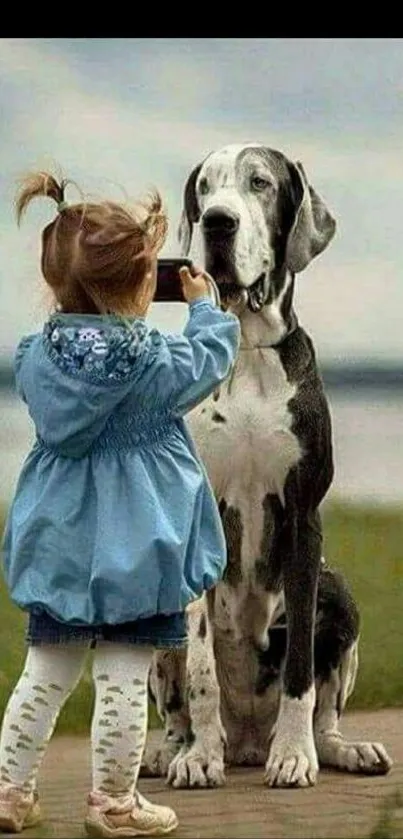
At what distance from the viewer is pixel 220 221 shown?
2.61 m

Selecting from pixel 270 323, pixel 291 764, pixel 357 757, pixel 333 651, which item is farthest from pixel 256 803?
pixel 270 323

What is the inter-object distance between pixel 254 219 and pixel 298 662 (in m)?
0.73

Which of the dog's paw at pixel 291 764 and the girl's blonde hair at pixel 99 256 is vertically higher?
the girl's blonde hair at pixel 99 256

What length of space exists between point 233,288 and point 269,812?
0.84 metres

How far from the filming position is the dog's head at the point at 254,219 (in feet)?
8.61

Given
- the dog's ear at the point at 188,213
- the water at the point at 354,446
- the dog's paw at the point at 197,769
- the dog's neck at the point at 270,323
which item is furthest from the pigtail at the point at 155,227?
the dog's paw at the point at 197,769

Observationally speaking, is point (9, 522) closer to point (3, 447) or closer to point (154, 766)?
point (3, 447)

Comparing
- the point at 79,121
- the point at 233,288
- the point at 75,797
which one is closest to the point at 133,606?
the point at 75,797

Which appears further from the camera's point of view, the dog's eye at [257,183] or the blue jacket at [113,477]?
the dog's eye at [257,183]

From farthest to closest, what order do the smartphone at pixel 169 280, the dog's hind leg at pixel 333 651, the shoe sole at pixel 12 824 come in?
the dog's hind leg at pixel 333 651 < the smartphone at pixel 169 280 < the shoe sole at pixel 12 824

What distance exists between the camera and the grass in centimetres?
275

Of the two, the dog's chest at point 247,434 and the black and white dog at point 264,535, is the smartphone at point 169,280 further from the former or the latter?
the dog's chest at point 247,434

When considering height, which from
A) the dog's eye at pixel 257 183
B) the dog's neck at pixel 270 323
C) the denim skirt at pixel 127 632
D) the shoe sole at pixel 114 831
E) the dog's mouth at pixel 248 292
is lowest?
the shoe sole at pixel 114 831

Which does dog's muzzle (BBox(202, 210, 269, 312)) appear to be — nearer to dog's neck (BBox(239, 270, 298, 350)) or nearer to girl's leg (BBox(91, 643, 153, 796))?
dog's neck (BBox(239, 270, 298, 350))
